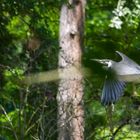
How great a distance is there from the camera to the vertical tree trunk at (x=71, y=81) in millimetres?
3842

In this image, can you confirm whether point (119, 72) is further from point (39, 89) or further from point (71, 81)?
point (71, 81)

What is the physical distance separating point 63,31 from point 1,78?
0.93 metres

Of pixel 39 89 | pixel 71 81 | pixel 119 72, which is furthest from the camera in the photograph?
pixel 71 81

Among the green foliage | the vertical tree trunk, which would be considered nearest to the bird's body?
the green foliage

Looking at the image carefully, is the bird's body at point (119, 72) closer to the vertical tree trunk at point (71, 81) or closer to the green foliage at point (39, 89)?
the green foliage at point (39, 89)

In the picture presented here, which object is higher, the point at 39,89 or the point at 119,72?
the point at 119,72

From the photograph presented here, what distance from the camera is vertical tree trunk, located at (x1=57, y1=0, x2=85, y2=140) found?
12.6 feet

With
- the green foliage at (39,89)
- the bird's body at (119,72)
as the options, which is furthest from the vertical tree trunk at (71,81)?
the bird's body at (119,72)

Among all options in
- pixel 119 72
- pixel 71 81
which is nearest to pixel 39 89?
pixel 71 81

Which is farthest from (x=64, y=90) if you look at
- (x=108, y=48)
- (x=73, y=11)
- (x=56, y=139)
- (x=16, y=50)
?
(x=108, y=48)

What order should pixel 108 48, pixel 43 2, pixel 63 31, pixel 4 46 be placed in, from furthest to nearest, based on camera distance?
pixel 4 46
pixel 63 31
pixel 43 2
pixel 108 48

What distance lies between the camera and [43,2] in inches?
172

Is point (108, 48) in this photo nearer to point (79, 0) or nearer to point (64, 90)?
point (64, 90)

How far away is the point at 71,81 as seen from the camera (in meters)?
4.16
